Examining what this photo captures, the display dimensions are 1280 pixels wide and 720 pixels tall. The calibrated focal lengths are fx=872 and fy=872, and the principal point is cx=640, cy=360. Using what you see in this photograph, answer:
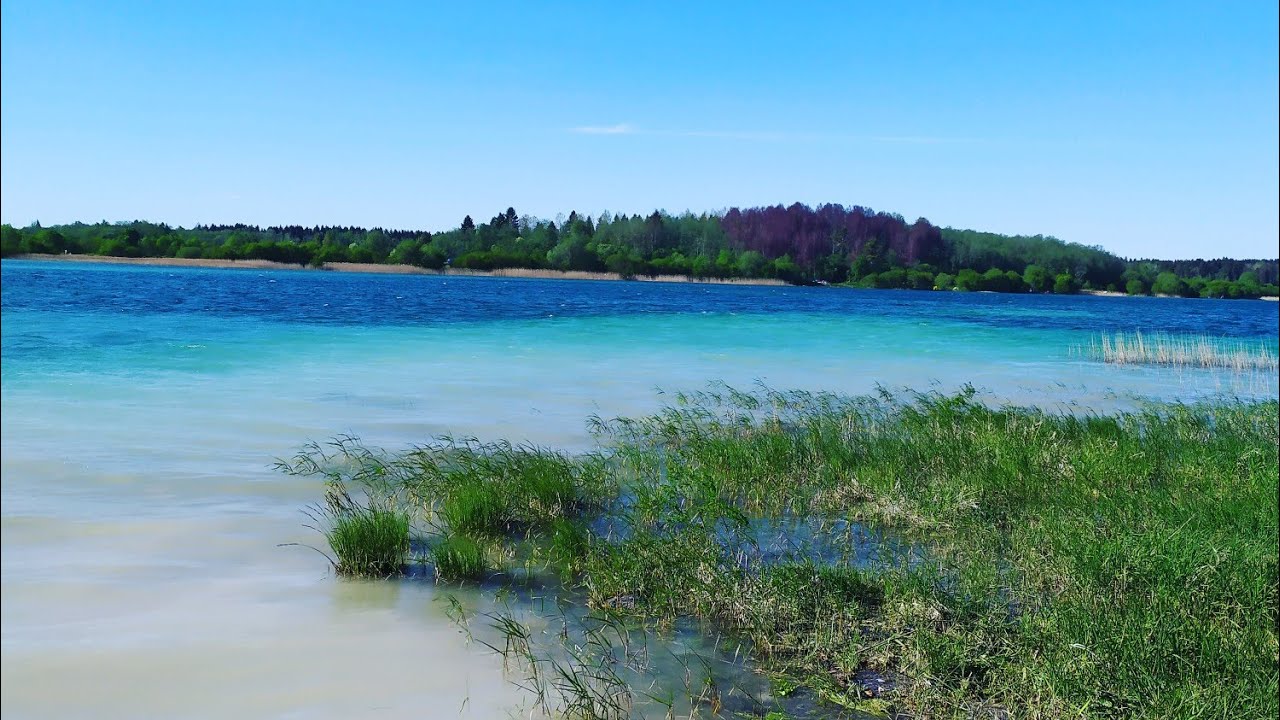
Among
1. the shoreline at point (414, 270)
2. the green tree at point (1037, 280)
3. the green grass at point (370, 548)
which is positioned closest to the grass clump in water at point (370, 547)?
the green grass at point (370, 548)

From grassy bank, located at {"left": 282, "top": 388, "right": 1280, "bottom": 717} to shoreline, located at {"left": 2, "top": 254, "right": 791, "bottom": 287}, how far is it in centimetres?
13903

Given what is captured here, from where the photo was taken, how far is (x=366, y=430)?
13.9 metres

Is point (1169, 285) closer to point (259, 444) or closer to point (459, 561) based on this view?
point (259, 444)

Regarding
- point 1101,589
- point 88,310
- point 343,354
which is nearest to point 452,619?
point 1101,589

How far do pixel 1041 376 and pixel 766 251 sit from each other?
480 feet

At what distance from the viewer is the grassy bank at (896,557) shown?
199 inches

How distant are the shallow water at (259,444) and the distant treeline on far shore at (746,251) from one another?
4455 inches

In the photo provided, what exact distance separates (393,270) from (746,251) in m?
67.4

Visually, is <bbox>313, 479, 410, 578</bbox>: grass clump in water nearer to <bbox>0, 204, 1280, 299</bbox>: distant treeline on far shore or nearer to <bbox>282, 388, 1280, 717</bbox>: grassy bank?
<bbox>282, 388, 1280, 717</bbox>: grassy bank

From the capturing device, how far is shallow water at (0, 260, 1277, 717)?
18.1 feet

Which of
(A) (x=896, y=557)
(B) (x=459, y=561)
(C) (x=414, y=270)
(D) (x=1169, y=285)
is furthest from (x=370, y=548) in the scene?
(D) (x=1169, y=285)

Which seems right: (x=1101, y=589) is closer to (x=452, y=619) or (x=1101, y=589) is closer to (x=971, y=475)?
(x=971, y=475)

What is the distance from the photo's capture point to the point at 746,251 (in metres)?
172

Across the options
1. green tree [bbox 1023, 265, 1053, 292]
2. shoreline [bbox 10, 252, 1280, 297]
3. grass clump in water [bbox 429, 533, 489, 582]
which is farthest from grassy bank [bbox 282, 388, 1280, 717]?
green tree [bbox 1023, 265, 1053, 292]
